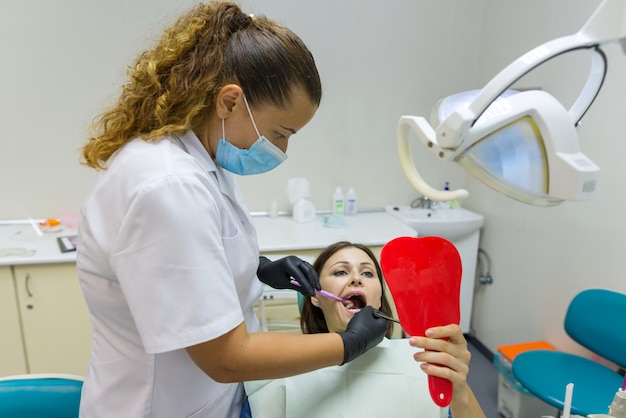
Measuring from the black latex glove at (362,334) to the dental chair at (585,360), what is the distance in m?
1.04

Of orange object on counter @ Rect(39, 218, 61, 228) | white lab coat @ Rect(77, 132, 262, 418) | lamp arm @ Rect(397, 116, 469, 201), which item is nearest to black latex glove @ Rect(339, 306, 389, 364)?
white lab coat @ Rect(77, 132, 262, 418)

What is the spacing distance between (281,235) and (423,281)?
4.82 feet

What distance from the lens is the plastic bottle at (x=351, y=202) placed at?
9.19 feet

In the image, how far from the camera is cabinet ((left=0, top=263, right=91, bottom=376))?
199cm

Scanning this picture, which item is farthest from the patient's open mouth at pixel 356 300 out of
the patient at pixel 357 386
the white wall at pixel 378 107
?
the white wall at pixel 378 107

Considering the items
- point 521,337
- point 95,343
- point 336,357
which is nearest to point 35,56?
point 95,343

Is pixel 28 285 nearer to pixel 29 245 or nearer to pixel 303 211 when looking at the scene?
pixel 29 245

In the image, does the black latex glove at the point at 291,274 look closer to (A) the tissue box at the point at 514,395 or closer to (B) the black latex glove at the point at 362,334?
(B) the black latex glove at the point at 362,334

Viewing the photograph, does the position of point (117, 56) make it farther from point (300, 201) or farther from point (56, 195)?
point (300, 201)

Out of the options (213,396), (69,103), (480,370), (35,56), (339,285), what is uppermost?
(35,56)

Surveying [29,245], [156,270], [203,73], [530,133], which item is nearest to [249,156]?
[203,73]

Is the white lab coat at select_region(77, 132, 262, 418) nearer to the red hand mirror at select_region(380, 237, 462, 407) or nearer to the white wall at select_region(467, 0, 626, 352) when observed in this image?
the red hand mirror at select_region(380, 237, 462, 407)

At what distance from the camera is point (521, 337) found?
2.51m

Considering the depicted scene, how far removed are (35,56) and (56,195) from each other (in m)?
0.75
